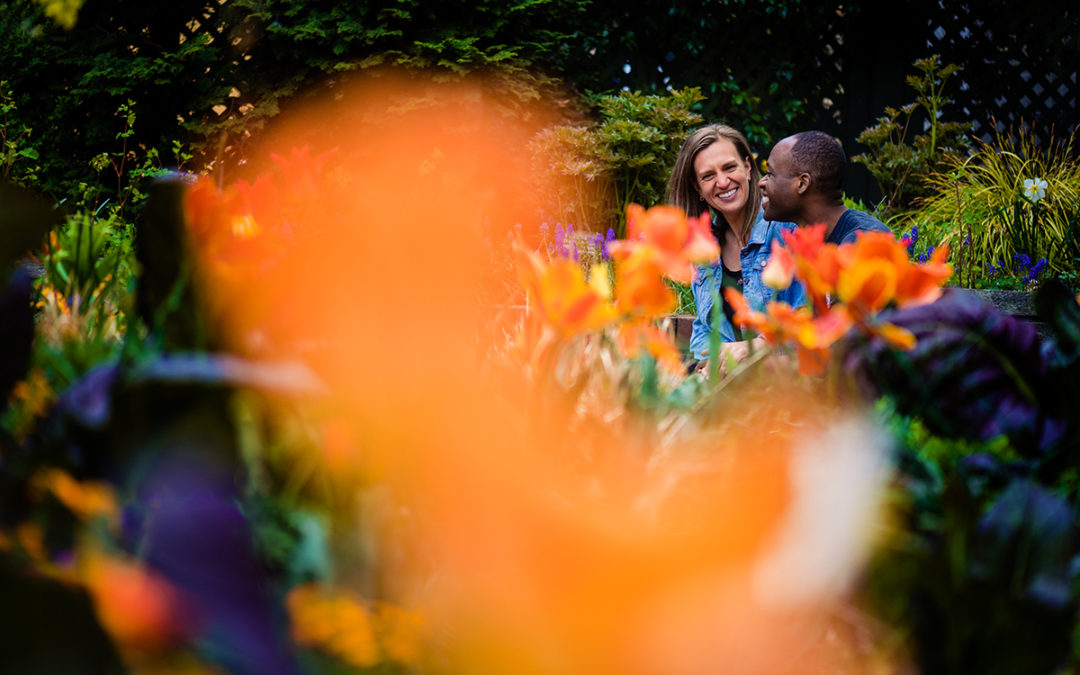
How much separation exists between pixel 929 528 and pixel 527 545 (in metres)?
0.22

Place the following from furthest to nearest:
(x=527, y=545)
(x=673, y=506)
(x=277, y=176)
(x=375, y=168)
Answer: (x=375, y=168)
(x=277, y=176)
(x=673, y=506)
(x=527, y=545)

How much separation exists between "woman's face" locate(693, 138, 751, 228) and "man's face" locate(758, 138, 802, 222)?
15 cm

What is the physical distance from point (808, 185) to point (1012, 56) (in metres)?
5.91

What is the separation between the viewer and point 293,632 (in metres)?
0.32

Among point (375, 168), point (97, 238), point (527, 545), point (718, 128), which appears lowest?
point (375, 168)

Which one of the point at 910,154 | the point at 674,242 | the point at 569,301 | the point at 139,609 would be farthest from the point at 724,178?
the point at 910,154

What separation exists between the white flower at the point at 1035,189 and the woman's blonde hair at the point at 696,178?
2.33 meters

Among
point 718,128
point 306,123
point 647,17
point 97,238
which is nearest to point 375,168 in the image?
point 306,123

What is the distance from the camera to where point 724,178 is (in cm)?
318

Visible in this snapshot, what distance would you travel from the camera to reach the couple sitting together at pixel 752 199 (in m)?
3.00

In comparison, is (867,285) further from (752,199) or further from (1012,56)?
(1012,56)

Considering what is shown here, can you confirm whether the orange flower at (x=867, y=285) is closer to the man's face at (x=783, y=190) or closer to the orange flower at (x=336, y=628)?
the orange flower at (x=336, y=628)

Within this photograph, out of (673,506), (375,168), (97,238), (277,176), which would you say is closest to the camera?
(673,506)

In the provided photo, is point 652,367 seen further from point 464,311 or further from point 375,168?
point 375,168
